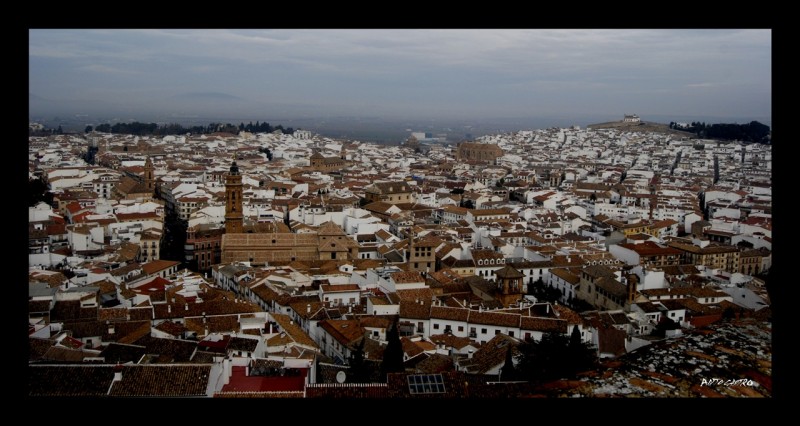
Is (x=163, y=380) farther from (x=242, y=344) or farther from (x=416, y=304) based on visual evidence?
(x=416, y=304)

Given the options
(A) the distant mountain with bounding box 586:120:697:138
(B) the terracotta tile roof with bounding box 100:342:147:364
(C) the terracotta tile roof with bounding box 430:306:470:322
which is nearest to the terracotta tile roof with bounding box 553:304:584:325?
(C) the terracotta tile roof with bounding box 430:306:470:322

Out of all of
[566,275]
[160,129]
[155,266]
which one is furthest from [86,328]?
[160,129]

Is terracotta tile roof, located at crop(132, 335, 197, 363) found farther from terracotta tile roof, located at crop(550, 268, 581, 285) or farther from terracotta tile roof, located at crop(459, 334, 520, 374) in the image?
terracotta tile roof, located at crop(550, 268, 581, 285)

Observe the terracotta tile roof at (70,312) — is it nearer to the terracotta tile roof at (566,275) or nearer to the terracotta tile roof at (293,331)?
the terracotta tile roof at (293,331)

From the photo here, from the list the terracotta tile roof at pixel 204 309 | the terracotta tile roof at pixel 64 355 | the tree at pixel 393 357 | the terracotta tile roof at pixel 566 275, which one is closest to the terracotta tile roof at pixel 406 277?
the terracotta tile roof at pixel 204 309

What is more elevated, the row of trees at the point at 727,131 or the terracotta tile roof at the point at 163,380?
the row of trees at the point at 727,131

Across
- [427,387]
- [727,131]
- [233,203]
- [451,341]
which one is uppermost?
[727,131]

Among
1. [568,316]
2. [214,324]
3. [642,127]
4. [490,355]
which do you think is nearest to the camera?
[490,355]
